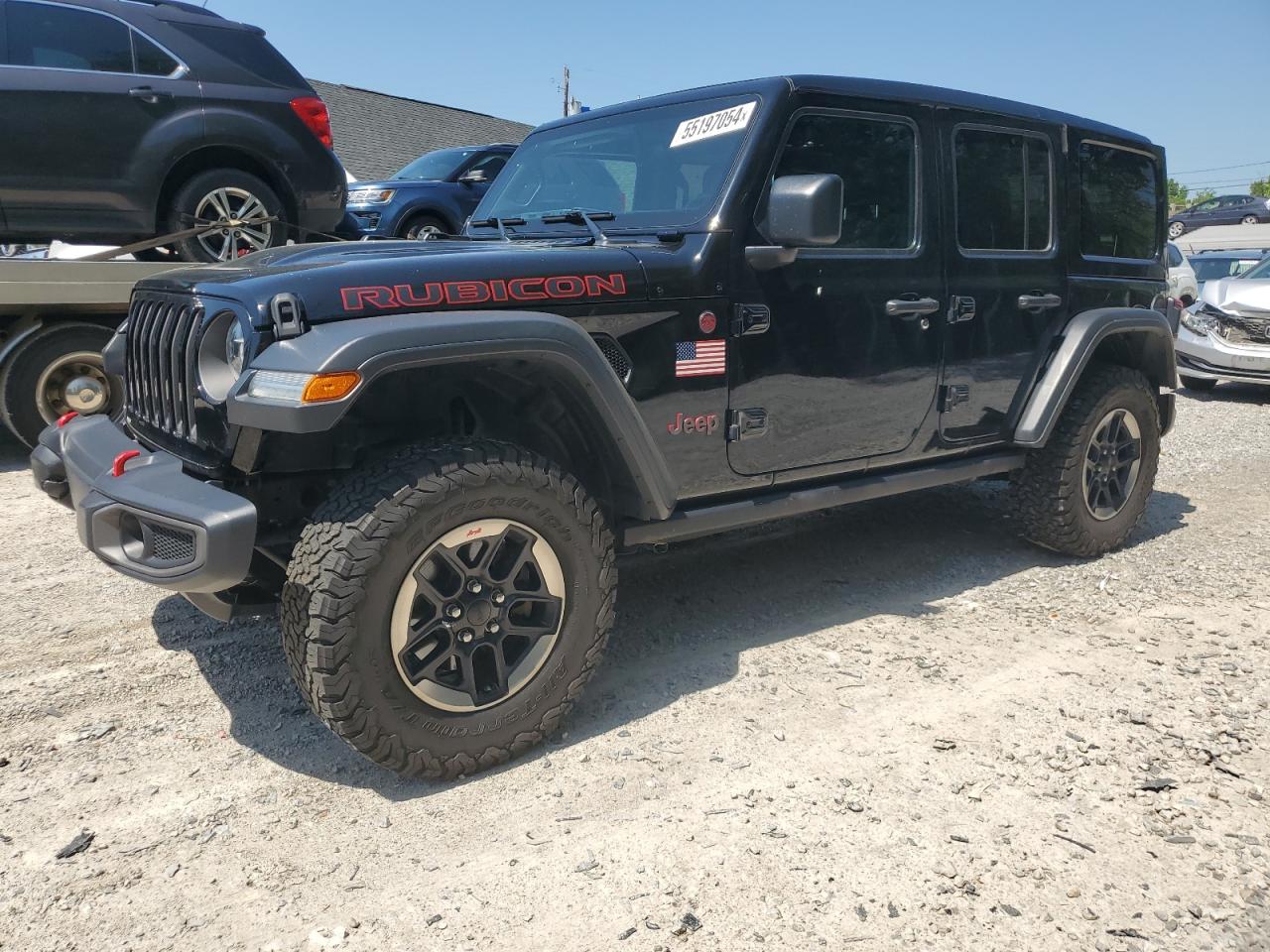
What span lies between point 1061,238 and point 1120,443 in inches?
42.7

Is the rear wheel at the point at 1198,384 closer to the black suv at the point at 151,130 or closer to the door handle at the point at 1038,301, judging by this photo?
the door handle at the point at 1038,301

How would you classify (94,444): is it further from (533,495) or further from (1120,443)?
(1120,443)

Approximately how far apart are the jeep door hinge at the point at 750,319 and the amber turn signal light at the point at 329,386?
4.44 ft

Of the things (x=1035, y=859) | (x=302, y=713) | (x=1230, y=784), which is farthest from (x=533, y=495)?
(x=1230, y=784)

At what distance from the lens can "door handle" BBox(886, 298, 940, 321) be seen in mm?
3719

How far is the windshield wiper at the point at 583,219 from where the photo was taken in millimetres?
3387

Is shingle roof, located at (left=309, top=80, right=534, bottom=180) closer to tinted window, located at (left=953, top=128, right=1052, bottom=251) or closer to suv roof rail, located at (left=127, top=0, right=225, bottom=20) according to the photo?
suv roof rail, located at (left=127, top=0, right=225, bottom=20)

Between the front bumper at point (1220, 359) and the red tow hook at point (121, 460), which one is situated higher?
the red tow hook at point (121, 460)

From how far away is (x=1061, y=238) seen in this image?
176 inches

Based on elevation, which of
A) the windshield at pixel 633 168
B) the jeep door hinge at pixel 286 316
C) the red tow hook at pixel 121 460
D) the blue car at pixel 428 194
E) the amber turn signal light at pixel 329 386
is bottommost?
the red tow hook at pixel 121 460

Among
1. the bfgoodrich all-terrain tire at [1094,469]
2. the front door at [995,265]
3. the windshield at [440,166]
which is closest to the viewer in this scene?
the front door at [995,265]

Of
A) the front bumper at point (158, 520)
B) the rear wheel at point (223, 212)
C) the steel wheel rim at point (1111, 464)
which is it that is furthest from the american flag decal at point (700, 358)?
the rear wheel at point (223, 212)

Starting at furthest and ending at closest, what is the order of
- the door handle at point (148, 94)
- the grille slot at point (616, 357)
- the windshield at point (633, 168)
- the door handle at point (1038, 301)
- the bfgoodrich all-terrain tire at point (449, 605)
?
the door handle at point (148, 94) → the door handle at point (1038, 301) → the windshield at point (633, 168) → the grille slot at point (616, 357) → the bfgoodrich all-terrain tire at point (449, 605)

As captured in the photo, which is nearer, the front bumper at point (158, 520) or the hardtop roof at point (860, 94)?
the front bumper at point (158, 520)
